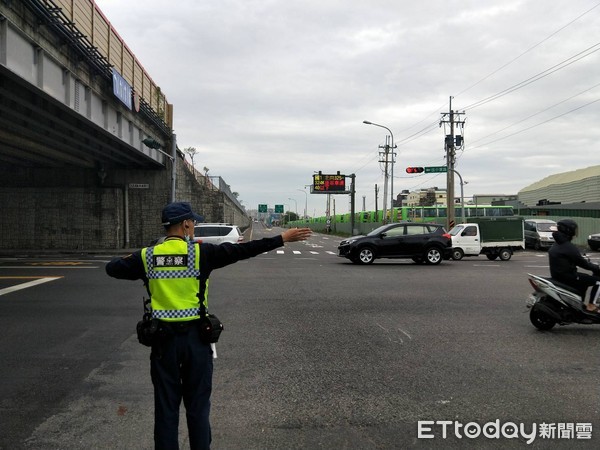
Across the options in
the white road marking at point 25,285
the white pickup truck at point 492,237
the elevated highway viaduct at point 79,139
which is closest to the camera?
the white road marking at point 25,285

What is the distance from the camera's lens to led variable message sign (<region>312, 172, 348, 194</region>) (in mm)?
58594

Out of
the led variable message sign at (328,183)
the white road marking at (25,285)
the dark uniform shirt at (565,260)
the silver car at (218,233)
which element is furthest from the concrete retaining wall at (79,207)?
the led variable message sign at (328,183)

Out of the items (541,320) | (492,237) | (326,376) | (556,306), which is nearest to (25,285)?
(326,376)

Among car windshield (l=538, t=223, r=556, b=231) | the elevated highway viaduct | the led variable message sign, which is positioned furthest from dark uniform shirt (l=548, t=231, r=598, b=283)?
the led variable message sign

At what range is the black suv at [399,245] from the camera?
19000 mm

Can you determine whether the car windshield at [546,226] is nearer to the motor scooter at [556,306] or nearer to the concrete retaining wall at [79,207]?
the concrete retaining wall at [79,207]

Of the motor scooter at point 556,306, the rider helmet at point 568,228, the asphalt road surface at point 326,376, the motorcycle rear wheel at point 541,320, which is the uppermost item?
the rider helmet at point 568,228

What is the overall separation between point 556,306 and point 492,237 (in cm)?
1638

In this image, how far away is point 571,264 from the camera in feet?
22.6

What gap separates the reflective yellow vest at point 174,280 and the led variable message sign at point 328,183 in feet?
183

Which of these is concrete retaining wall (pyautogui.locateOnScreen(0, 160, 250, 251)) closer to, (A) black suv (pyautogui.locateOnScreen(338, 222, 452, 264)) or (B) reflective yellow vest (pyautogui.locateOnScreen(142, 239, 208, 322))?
(A) black suv (pyautogui.locateOnScreen(338, 222, 452, 264))

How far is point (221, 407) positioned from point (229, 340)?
2.44m

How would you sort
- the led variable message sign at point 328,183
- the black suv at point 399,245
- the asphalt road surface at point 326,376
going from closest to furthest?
the asphalt road surface at point 326,376 < the black suv at point 399,245 < the led variable message sign at point 328,183

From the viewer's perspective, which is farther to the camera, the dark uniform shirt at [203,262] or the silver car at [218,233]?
the silver car at [218,233]
